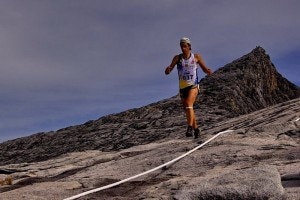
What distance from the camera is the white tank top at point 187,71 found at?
42.5 ft

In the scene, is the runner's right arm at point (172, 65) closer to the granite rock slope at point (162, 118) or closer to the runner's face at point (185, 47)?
the runner's face at point (185, 47)

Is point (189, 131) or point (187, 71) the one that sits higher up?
point (187, 71)

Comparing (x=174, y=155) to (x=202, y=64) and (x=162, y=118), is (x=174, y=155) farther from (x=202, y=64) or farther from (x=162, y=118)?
(x=162, y=118)

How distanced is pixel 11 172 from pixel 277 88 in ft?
70.9

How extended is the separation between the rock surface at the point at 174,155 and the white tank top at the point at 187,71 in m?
1.62

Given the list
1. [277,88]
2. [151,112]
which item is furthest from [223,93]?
[277,88]

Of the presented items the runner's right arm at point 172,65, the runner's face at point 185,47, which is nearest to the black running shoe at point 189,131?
the runner's right arm at point 172,65

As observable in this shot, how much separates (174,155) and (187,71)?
128 inches

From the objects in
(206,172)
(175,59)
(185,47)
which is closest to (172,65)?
(175,59)

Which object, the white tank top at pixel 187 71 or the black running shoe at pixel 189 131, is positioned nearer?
the white tank top at pixel 187 71

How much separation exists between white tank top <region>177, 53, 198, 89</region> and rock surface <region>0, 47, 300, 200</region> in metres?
1.62

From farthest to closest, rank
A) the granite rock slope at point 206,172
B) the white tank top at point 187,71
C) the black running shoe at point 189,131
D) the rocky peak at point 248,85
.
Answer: the rocky peak at point 248,85 → the black running shoe at point 189,131 → the white tank top at point 187,71 → the granite rock slope at point 206,172

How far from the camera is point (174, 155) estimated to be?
10.5 meters

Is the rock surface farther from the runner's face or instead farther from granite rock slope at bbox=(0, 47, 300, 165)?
the runner's face
